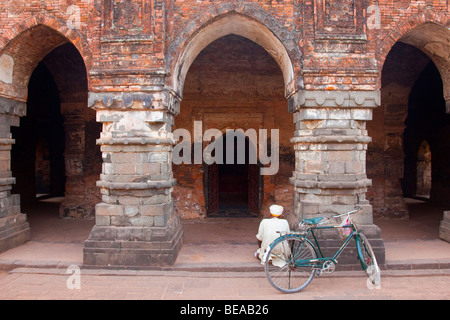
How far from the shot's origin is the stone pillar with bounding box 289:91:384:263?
18.0 feet

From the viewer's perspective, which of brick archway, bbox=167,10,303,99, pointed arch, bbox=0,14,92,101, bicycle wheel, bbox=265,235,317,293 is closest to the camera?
bicycle wheel, bbox=265,235,317,293

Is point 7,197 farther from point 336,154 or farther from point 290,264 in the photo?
point 336,154

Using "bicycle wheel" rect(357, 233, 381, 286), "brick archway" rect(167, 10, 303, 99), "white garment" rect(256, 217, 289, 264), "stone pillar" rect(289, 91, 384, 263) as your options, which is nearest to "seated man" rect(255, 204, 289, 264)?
"white garment" rect(256, 217, 289, 264)

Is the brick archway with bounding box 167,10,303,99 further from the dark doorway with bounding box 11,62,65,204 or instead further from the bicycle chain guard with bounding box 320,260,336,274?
the dark doorway with bounding box 11,62,65,204

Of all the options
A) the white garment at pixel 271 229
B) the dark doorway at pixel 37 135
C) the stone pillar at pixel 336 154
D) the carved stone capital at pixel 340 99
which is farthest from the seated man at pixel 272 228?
the dark doorway at pixel 37 135

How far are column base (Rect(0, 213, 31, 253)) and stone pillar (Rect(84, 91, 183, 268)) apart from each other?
198 centimetres

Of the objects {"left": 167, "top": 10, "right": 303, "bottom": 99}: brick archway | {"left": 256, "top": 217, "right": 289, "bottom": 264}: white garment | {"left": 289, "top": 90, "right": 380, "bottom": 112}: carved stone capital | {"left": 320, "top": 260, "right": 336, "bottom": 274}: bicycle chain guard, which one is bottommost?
{"left": 320, "top": 260, "right": 336, "bottom": 274}: bicycle chain guard

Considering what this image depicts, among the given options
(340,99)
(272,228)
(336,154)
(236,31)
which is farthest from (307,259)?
(236,31)

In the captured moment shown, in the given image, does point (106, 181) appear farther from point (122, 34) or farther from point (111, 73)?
point (122, 34)

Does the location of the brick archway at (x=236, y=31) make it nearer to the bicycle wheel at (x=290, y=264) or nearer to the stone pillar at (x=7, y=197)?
the bicycle wheel at (x=290, y=264)

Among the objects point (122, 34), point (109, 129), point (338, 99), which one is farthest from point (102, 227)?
point (338, 99)

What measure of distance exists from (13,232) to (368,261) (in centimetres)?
655

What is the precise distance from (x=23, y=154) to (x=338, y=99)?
11616 millimetres

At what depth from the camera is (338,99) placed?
552 cm
